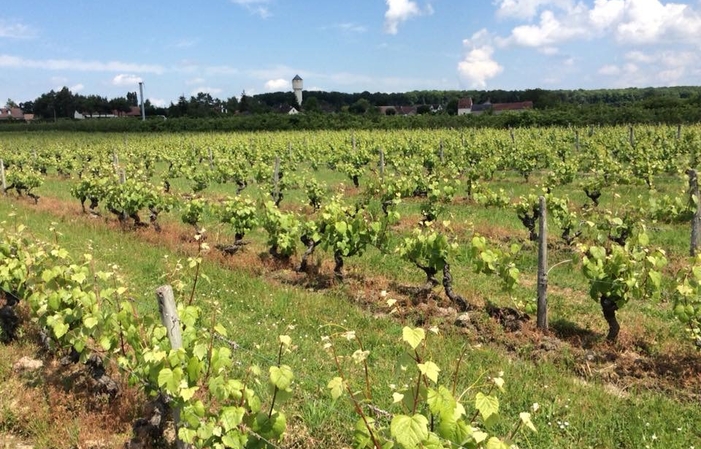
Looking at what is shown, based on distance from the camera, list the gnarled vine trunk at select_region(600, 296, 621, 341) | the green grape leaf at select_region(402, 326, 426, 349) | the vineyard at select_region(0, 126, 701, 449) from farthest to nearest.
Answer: the gnarled vine trunk at select_region(600, 296, 621, 341), the vineyard at select_region(0, 126, 701, 449), the green grape leaf at select_region(402, 326, 426, 349)

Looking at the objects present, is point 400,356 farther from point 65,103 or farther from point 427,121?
point 65,103

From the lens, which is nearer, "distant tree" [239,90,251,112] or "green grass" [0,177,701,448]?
"green grass" [0,177,701,448]

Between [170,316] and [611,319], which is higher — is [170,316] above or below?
above

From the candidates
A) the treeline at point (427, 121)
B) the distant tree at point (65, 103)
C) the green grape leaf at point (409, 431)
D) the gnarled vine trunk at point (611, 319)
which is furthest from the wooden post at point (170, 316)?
the distant tree at point (65, 103)

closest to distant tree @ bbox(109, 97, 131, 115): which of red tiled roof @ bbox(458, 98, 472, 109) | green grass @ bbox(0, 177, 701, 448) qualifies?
red tiled roof @ bbox(458, 98, 472, 109)

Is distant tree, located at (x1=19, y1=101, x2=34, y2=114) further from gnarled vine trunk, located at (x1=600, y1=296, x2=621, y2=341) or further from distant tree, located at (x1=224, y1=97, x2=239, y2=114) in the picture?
gnarled vine trunk, located at (x1=600, y1=296, x2=621, y2=341)

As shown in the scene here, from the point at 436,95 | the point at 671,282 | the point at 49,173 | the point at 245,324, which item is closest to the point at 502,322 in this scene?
the point at 671,282

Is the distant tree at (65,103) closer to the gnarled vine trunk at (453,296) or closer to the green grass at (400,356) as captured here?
the green grass at (400,356)

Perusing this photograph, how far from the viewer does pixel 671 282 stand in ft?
17.6

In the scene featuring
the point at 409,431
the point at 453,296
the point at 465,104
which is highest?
the point at 465,104

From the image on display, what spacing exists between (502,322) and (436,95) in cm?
11355

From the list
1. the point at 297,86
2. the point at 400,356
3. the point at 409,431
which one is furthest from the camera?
the point at 297,86

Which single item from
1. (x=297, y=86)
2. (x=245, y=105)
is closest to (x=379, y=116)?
(x=245, y=105)

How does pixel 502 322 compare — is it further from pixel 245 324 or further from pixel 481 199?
pixel 481 199
